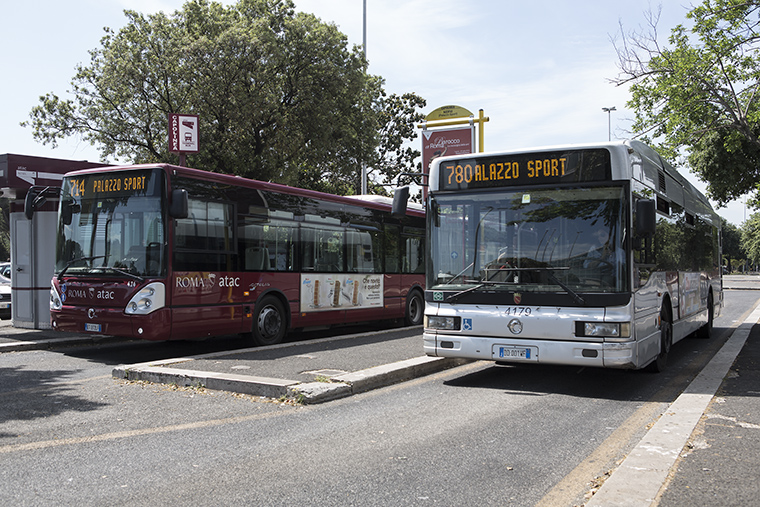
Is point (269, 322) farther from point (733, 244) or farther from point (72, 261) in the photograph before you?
point (733, 244)

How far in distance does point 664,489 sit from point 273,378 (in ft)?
15.7

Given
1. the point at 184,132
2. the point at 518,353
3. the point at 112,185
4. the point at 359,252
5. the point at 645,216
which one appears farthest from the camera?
the point at 184,132

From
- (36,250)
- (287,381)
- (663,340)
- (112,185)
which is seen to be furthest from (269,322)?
(663,340)

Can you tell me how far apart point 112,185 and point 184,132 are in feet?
31.0

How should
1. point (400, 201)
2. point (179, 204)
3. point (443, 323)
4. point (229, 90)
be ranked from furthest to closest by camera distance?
point (229, 90)
point (179, 204)
point (400, 201)
point (443, 323)

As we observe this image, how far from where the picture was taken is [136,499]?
4.24m

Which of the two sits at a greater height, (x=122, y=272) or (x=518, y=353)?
(x=122, y=272)

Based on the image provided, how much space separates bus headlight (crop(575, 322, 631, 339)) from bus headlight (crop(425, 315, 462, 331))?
1519mm

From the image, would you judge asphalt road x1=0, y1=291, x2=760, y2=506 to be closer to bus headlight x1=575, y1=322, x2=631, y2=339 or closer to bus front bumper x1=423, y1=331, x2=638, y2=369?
bus front bumper x1=423, y1=331, x2=638, y2=369

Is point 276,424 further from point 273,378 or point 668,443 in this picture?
point 668,443

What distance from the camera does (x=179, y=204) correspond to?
1027 cm

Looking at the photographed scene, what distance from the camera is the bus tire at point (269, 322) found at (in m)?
12.2

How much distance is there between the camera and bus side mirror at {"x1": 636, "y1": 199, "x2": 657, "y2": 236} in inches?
301

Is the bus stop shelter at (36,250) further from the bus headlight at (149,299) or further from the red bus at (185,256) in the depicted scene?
the bus headlight at (149,299)
